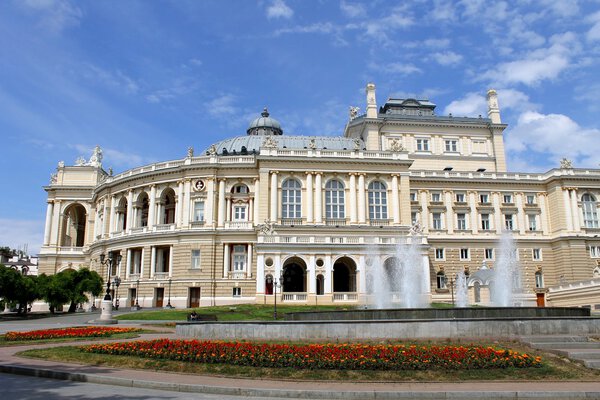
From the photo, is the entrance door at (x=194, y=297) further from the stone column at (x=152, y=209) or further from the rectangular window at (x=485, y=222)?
the rectangular window at (x=485, y=222)

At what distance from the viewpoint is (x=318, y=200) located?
226ft

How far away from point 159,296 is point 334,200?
26836 mm

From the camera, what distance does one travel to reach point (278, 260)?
198 ft

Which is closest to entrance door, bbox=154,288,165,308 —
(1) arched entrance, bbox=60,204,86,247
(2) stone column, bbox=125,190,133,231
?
(2) stone column, bbox=125,190,133,231

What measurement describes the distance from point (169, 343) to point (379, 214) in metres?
51.5

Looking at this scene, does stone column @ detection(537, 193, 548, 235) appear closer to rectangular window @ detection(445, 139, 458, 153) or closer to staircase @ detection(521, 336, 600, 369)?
rectangular window @ detection(445, 139, 458, 153)

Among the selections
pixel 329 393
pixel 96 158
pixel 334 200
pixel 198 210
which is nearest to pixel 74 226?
pixel 96 158

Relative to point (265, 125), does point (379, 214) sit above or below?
below

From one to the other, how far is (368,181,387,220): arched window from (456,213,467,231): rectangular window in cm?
1402

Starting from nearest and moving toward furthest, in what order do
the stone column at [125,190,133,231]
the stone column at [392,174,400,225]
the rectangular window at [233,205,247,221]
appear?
1. the stone column at [392,174,400,225]
2. the rectangular window at [233,205,247,221]
3. the stone column at [125,190,133,231]

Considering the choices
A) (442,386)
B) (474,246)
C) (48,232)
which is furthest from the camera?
(48,232)

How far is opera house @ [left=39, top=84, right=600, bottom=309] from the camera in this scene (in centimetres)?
6241

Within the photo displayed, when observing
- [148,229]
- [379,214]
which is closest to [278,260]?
[379,214]

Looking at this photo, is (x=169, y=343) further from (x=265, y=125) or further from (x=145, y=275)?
(x=265, y=125)
